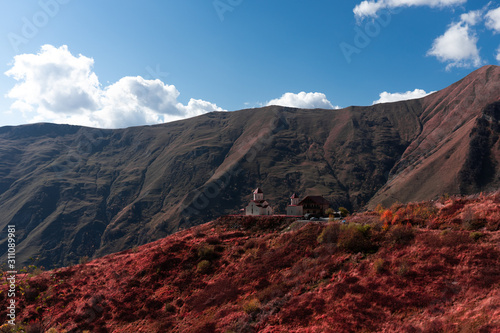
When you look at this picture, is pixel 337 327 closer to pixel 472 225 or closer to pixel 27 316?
pixel 472 225

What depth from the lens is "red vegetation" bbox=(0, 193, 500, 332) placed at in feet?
51.0

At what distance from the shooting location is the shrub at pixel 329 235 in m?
26.5

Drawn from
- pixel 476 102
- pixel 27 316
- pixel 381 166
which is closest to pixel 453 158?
pixel 381 166

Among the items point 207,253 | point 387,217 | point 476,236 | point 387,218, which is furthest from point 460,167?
point 207,253

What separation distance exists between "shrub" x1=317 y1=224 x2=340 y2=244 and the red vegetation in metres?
0.09

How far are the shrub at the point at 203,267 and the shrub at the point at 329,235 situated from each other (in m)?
11.9

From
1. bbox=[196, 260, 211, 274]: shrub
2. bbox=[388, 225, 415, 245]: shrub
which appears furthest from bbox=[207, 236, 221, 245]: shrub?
bbox=[388, 225, 415, 245]: shrub

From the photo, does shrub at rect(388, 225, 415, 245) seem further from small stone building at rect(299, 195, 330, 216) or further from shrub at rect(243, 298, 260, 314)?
small stone building at rect(299, 195, 330, 216)

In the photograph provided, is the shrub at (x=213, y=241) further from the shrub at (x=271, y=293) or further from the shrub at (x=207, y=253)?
the shrub at (x=271, y=293)

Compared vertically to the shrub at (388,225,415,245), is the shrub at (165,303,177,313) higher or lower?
lower

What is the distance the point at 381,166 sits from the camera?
655 ft

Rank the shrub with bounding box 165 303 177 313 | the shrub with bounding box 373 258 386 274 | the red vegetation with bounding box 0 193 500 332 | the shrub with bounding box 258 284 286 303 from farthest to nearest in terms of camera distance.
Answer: the shrub with bounding box 165 303 177 313 < the shrub with bounding box 258 284 286 303 < the shrub with bounding box 373 258 386 274 < the red vegetation with bounding box 0 193 500 332

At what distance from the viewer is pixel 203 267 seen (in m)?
30.1

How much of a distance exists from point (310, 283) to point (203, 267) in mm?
13078
